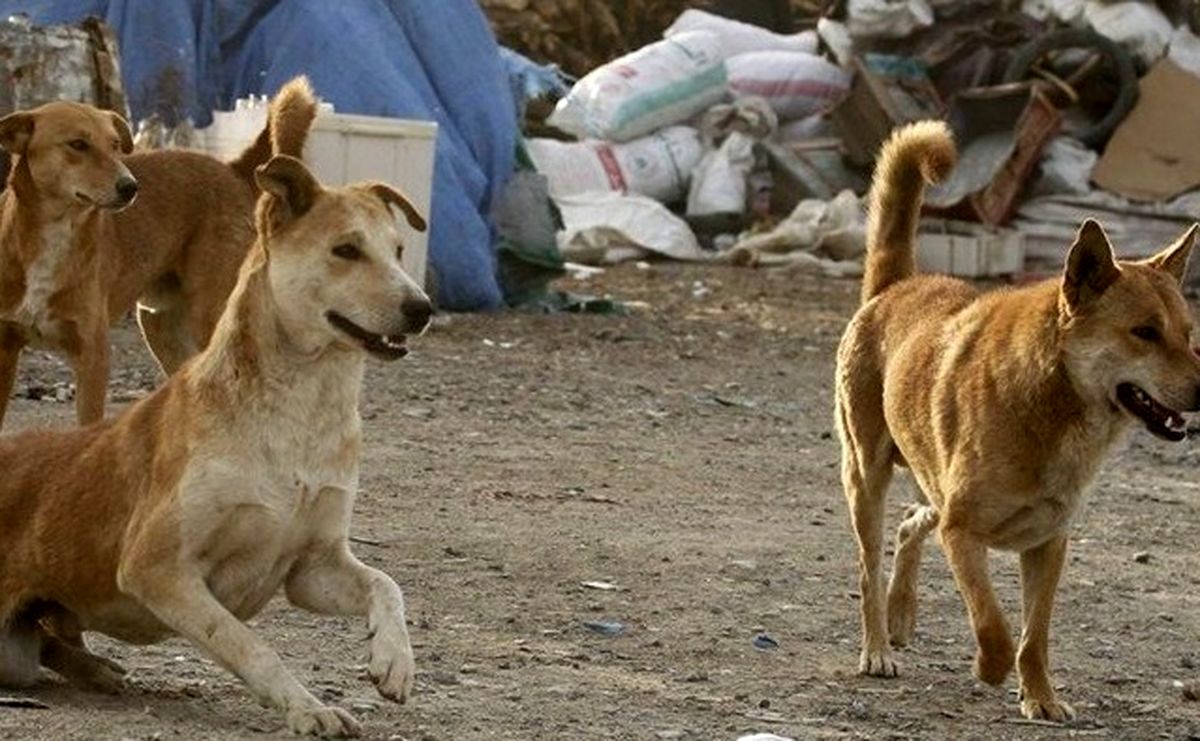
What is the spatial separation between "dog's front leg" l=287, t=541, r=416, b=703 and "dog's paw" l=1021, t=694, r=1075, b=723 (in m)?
1.63

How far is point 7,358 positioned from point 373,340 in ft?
12.3

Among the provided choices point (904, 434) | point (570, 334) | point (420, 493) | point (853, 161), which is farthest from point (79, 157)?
point (853, 161)

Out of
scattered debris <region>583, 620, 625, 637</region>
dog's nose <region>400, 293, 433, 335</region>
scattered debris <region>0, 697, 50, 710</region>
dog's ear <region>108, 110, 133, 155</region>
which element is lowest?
scattered debris <region>583, 620, 625, 637</region>

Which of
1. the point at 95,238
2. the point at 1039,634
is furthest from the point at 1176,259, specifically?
the point at 95,238

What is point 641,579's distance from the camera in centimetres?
823

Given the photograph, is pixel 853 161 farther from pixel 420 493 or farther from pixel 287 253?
pixel 287 253

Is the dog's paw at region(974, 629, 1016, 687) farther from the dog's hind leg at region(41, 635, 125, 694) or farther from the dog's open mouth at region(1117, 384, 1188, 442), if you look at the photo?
the dog's hind leg at region(41, 635, 125, 694)

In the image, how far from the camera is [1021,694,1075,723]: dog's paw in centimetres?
664

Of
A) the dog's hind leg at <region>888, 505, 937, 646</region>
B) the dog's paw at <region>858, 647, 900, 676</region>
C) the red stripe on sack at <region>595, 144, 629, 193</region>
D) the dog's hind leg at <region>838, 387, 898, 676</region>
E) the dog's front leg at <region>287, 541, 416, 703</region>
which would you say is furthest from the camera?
the red stripe on sack at <region>595, 144, 629, 193</region>

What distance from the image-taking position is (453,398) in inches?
470

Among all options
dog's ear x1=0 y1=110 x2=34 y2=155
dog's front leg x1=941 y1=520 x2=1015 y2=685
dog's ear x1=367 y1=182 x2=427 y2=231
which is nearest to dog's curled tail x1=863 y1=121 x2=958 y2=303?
dog's front leg x1=941 y1=520 x2=1015 y2=685

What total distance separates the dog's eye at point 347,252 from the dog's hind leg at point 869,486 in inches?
76.9

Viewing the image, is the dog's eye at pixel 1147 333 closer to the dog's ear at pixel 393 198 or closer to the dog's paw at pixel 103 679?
the dog's ear at pixel 393 198

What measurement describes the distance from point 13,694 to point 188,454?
0.68m
